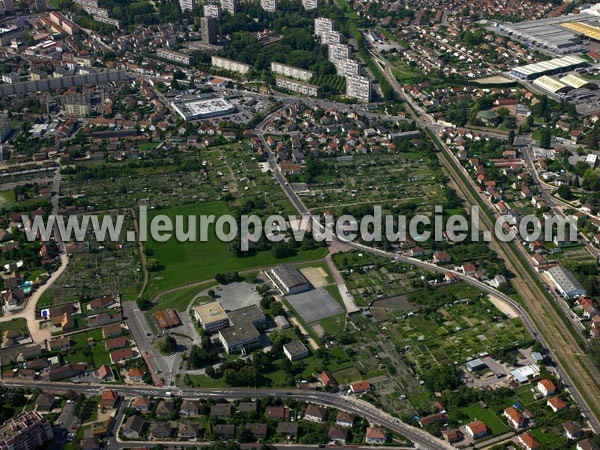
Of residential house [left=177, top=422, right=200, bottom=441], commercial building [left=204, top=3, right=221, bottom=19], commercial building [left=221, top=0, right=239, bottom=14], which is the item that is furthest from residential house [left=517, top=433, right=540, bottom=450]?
commercial building [left=221, top=0, right=239, bottom=14]

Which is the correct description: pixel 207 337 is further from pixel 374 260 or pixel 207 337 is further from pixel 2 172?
pixel 2 172

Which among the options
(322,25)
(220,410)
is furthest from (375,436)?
(322,25)

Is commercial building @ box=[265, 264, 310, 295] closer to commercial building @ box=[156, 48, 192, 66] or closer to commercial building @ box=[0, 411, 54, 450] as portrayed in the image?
commercial building @ box=[0, 411, 54, 450]

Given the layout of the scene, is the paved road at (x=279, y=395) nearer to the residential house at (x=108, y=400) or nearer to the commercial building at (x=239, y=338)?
the residential house at (x=108, y=400)

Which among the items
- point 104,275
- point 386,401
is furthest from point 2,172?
point 386,401

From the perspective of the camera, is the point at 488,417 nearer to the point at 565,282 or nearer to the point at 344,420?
the point at 344,420
